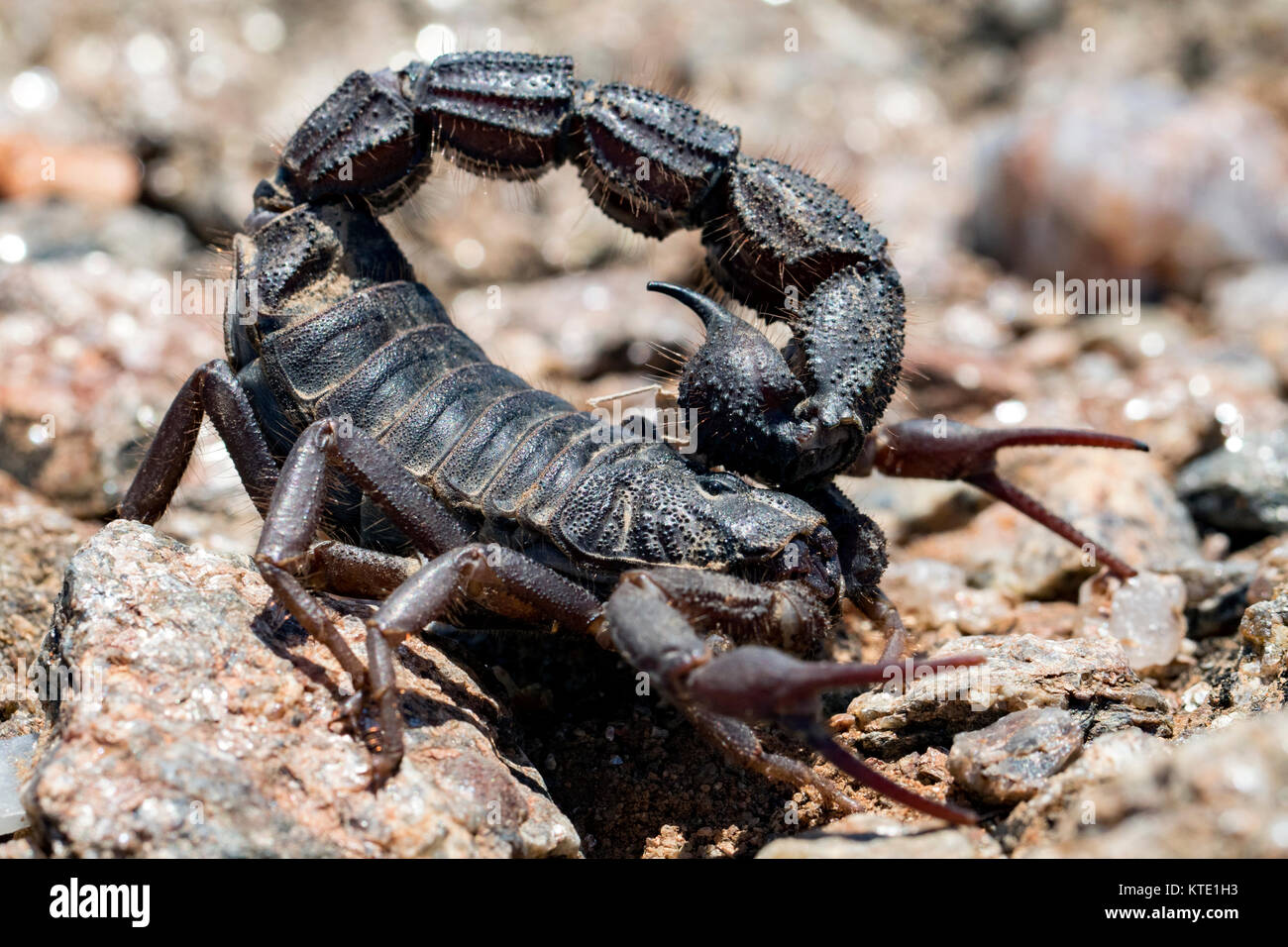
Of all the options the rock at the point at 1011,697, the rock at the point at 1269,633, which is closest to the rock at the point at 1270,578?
the rock at the point at 1269,633

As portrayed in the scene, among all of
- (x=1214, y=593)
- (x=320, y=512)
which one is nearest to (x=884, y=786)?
(x=320, y=512)

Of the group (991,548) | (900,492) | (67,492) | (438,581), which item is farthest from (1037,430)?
(67,492)

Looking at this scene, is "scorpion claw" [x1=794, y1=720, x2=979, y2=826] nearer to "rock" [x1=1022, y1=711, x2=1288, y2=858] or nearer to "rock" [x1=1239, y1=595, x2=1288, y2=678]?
"rock" [x1=1022, y1=711, x2=1288, y2=858]

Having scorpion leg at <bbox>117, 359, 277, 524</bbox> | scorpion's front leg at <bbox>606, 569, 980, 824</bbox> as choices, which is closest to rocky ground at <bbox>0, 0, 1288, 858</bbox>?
scorpion's front leg at <bbox>606, 569, 980, 824</bbox>

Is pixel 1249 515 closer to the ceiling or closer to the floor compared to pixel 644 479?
closer to the floor

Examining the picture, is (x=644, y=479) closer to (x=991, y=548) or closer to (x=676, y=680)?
(x=676, y=680)

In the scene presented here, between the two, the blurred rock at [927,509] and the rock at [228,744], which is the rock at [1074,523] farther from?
the rock at [228,744]
